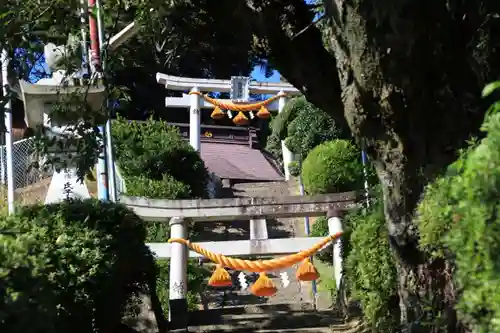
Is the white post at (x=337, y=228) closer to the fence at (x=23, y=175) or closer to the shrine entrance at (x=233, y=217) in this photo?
the shrine entrance at (x=233, y=217)

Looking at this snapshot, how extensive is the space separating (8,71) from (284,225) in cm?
1087

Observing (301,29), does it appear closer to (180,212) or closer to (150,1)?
(150,1)

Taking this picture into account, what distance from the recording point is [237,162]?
69.7 feet

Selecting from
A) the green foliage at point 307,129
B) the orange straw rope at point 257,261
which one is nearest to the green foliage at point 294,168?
the green foliage at point 307,129

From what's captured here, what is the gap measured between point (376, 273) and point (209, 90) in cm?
1275

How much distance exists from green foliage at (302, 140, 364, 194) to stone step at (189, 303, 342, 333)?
4.41m

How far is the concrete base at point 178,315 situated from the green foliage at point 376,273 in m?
2.26

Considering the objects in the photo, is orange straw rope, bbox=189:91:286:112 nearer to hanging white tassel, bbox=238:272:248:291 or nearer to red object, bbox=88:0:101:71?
hanging white tassel, bbox=238:272:248:291

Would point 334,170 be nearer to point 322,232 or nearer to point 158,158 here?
point 322,232

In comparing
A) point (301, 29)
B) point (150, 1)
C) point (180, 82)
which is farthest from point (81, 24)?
point (180, 82)

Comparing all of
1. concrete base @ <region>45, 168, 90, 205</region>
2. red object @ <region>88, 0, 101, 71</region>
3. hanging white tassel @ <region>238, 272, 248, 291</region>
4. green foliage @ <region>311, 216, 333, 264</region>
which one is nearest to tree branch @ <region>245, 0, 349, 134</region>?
red object @ <region>88, 0, 101, 71</region>

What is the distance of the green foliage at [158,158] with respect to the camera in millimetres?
12594

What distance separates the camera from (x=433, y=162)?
3262mm

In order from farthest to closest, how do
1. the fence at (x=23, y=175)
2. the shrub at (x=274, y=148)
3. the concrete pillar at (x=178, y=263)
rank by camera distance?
the shrub at (x=274, y=148)
the fence at (x=23, y=175)
the concrete pillar at (x=178, y=263)
